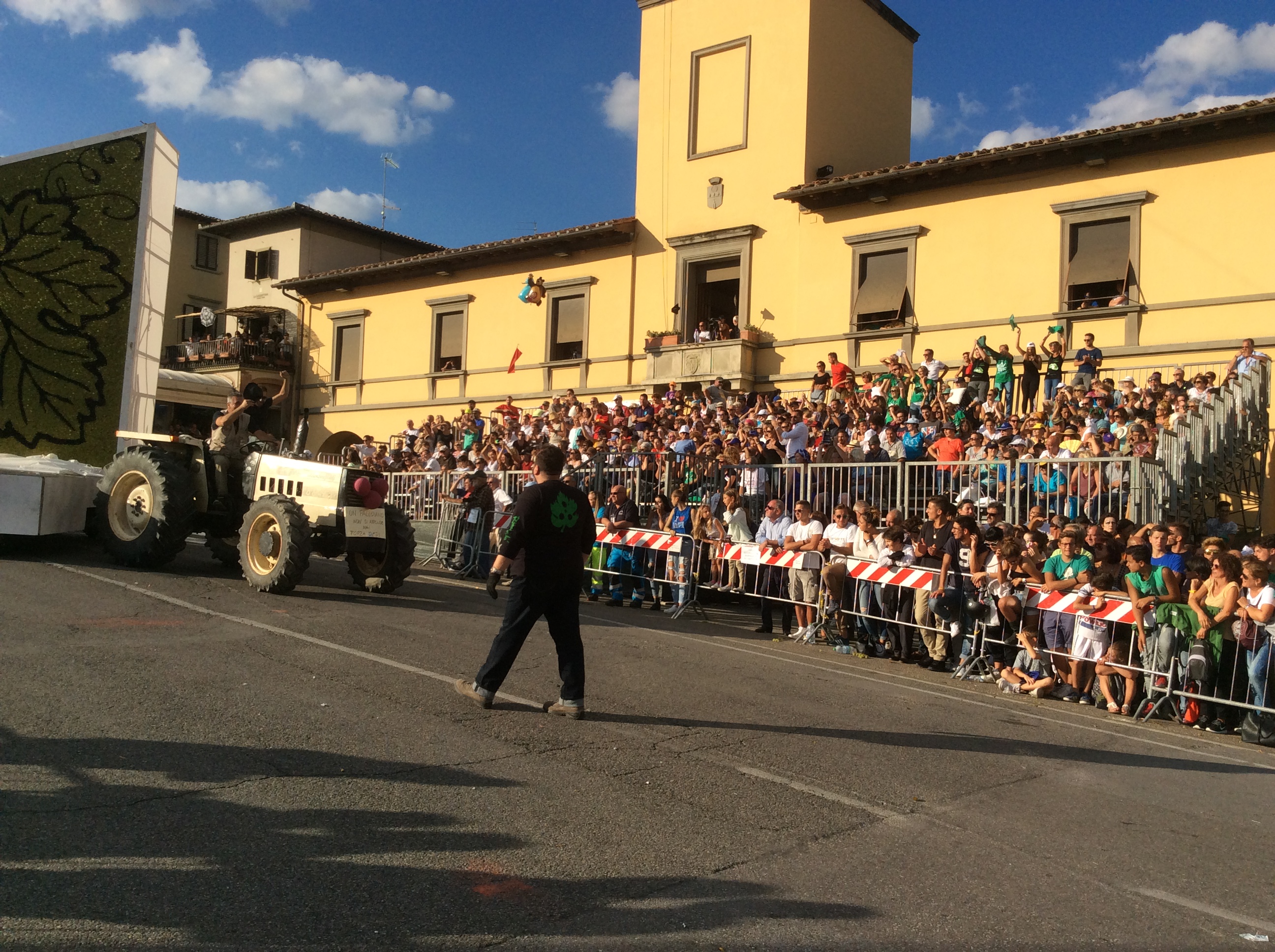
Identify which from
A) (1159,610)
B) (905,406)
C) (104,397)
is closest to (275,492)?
(104,397)

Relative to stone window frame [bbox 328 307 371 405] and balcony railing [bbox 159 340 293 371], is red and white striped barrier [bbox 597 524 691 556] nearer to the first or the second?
stone window frame [bbox 328 307 371 405]

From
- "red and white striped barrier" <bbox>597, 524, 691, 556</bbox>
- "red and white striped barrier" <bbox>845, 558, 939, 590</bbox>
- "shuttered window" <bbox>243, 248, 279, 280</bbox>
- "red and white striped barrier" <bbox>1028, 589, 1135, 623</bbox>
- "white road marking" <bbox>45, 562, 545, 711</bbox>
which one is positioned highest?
"shuttered window" <bbox>243, 248, 279, 280</bbox>

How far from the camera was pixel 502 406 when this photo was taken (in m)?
27.0

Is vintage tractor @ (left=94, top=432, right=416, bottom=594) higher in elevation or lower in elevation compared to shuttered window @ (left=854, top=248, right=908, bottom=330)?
lower

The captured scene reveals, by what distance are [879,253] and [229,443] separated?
1496cm

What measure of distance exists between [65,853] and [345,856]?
109 cm

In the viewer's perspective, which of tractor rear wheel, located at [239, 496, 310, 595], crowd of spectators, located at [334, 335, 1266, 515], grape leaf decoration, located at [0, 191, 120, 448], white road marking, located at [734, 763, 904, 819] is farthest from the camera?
crowd of spectators, located at [334, 335, 1266, 515]

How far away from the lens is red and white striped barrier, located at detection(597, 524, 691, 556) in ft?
46.9

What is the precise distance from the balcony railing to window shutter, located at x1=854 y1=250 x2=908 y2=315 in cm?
2070

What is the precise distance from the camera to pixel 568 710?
6906mm

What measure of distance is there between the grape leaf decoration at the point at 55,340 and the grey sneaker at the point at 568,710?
30.6ft

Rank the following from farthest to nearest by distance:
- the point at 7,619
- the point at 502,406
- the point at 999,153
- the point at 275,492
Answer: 1. the point at 502,406
2. the point at 999,153
3. the point at 275,492
4. the point at 7,619

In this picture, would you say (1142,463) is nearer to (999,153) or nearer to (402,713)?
(402,713)

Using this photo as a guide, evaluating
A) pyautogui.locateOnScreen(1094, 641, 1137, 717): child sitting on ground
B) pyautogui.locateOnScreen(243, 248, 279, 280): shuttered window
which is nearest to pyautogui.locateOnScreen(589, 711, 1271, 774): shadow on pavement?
pyautogui.locateOnScreen(1094, 641, 1137, 717): child sitting on ground
